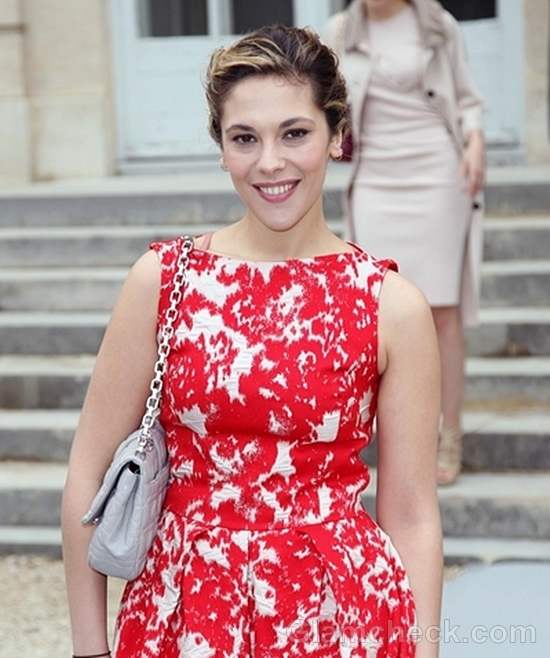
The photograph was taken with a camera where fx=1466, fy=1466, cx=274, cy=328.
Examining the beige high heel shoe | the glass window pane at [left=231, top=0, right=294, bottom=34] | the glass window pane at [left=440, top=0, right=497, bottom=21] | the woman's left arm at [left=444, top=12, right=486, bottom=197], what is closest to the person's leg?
the beige high heel shoe

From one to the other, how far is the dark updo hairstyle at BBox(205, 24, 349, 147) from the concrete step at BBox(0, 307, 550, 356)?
446 cm

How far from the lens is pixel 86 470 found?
236 centimetres

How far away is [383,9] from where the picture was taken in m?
5.25

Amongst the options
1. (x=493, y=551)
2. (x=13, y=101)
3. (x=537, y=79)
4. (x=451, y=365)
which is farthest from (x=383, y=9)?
(x=13, y=101)

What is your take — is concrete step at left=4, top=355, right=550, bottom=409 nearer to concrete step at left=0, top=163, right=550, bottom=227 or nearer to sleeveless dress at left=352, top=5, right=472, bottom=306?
sleeveless dress at left=352, top=5, right=472, bottom=306

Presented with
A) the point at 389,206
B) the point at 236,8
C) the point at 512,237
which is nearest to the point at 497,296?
the point at 512,237

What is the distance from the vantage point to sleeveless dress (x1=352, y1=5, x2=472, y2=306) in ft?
17.2

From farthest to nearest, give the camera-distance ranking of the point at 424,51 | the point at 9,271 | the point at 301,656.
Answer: the point at 9,271 < the point at 424,51 < the point at 301,656

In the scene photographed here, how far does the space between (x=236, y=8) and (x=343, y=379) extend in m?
8.14

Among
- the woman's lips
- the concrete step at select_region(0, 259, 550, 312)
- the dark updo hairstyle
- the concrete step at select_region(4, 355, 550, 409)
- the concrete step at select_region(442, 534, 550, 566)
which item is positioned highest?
the dark updo hairstyle

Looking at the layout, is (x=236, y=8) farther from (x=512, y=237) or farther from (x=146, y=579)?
(x=146, y=579)

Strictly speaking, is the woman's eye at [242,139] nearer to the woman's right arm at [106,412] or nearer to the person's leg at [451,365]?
the woman's right arm at [106,412]

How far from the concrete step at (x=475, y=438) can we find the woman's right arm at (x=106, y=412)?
349cm

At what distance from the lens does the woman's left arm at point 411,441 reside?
2355mm
